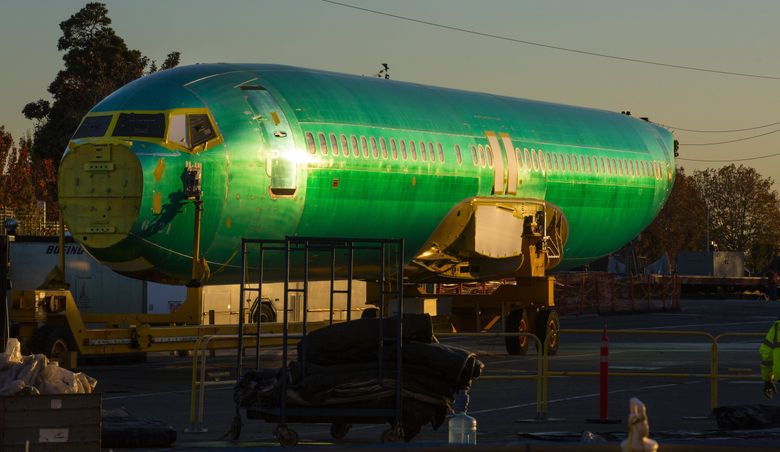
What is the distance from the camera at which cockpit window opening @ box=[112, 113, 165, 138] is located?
2558cm

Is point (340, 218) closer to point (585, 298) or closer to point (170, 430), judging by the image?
point (170, 430)

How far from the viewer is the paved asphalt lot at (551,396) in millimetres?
18250

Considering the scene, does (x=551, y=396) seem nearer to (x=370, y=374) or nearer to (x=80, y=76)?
(x=370, y=374)

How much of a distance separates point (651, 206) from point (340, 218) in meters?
13.5

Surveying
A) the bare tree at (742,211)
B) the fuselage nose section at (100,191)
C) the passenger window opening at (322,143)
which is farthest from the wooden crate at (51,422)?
the bare tree at (742,211)

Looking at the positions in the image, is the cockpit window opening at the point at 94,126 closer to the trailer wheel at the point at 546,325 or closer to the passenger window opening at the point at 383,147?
the passenger window opening at the point at 383,147

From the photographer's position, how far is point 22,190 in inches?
3253

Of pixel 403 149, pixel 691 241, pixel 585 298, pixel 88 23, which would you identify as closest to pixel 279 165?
pixel 403 149

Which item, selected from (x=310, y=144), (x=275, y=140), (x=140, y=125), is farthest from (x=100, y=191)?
(x=310, y=144)

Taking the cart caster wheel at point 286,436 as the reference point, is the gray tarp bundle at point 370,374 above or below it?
above

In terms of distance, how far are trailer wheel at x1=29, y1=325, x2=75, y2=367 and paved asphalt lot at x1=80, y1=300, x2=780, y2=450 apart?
2.85ft

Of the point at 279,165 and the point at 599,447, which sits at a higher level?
the point at 279,165

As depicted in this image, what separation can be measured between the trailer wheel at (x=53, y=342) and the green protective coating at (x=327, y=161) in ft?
4.56

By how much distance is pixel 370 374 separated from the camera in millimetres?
17984
